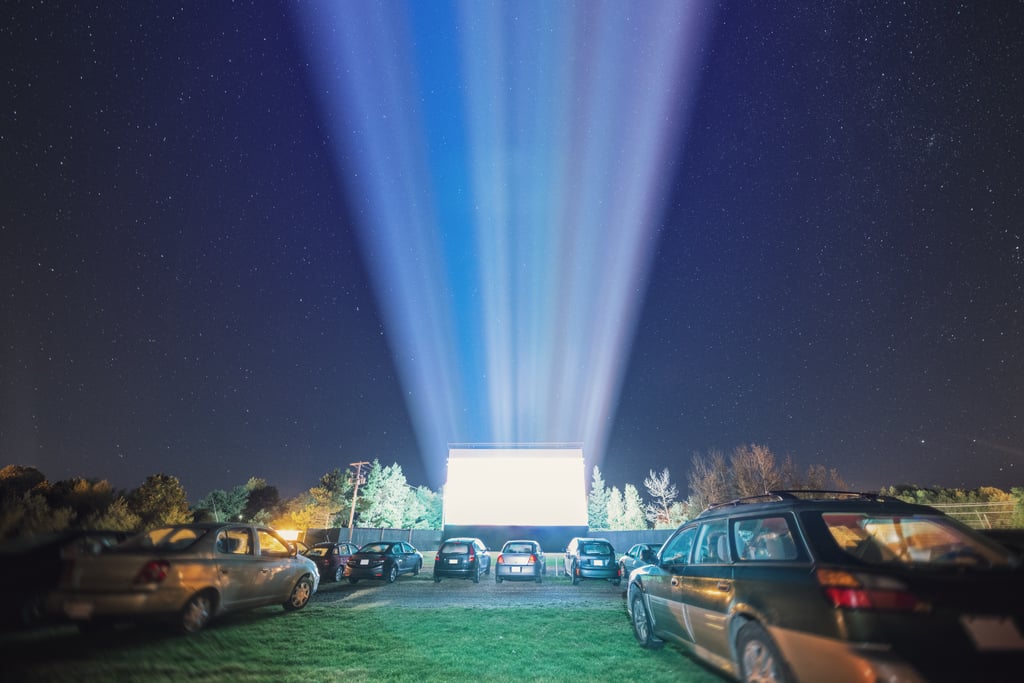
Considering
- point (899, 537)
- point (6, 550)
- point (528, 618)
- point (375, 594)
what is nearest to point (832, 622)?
point (899, 537)

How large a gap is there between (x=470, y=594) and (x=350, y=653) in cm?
724

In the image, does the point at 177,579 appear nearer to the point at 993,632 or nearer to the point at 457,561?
the point at 993,632

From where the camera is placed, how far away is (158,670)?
5.38 m

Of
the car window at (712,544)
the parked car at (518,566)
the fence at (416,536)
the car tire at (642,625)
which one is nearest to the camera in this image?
the car window at (712,544)

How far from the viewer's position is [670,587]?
19.8 ft

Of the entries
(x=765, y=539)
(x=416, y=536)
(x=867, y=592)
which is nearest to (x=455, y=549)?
(x=765, y=539)

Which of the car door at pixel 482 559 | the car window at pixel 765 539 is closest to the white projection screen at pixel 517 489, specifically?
the car door at pixel 482 559

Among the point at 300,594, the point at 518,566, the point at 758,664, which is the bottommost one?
the point at 758,664

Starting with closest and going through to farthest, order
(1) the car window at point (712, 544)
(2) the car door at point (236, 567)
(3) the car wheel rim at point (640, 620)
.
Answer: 1. (1) the car window at point (712, 544)
2. (3) the car wheel rim at point (640, 620)
3. (2) the car door at point (236, 567)

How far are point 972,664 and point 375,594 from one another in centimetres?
1274

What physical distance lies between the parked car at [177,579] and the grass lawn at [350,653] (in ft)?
1.16

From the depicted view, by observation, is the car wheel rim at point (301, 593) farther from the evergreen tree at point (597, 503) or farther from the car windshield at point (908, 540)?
the evergreen tree at point (597, 503)

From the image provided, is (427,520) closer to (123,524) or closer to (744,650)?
(123,524)

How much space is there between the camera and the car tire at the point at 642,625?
6.76 meters
